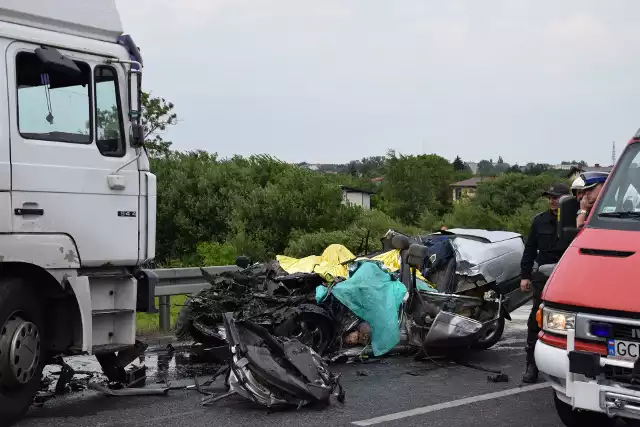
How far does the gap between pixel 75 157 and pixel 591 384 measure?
170 inches

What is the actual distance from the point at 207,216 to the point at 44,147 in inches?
1078

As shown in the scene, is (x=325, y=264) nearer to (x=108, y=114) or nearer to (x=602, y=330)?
(x=108, y=114)

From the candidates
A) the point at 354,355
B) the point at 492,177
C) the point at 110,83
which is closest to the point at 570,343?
the point at 354,355

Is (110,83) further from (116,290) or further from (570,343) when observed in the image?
(570,343)

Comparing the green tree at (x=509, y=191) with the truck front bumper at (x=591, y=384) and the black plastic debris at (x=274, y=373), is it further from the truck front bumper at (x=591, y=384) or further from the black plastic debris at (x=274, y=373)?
the truck front bumper at (x=591, y=384)

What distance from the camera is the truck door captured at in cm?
596

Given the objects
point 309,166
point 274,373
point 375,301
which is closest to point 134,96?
point 274,373

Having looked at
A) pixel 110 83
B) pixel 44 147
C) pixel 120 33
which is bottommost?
pixel 44 147

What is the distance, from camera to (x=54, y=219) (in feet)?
20.1

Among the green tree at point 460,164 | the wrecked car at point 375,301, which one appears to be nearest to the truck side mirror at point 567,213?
the wrecked car at point 375,301

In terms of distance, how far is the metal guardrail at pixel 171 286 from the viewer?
9.95m

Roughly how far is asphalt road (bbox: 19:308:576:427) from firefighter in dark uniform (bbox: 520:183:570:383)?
74 centimetres

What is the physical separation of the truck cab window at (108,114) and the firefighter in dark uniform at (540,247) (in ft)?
13.9

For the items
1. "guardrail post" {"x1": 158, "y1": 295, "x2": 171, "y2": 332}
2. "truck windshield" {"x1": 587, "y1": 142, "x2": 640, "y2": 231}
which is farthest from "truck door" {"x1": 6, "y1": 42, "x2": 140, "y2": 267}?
"truck windshield" {"x1": 587, "y1": 142, "x2": 640, "y2": 231}
